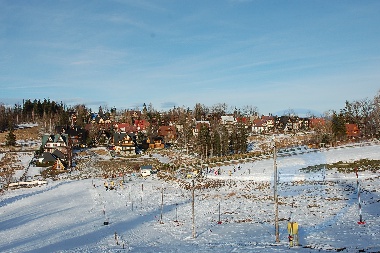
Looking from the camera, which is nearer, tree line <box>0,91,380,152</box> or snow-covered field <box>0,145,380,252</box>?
snow-covered field <box>0,145,380,252</box>

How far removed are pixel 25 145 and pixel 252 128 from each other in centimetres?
7079

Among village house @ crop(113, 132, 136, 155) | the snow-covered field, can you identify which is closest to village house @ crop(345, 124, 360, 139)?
the snow-covered field

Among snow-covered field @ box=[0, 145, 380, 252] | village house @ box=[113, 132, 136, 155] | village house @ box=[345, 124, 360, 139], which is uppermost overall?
village house @ box=[345, 124, 360, 139]

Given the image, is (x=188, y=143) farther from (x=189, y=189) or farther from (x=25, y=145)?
(x=189, y=189)

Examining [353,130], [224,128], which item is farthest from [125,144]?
[353,130]

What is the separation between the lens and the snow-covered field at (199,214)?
2095cm

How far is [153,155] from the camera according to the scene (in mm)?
77938

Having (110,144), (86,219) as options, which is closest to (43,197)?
(86,219)

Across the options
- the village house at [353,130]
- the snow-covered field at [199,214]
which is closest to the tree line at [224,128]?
the village house at [353,130]

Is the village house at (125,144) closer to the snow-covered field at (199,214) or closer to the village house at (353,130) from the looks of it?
the snow-covered field at (199,214)

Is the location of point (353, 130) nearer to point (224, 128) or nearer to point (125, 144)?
point (224, 128)

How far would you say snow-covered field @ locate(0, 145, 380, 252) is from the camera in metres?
21.0

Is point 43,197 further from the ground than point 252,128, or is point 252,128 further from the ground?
point 252,128

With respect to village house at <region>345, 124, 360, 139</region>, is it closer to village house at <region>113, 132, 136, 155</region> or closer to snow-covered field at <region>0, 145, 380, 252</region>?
snow-covered field at <region>0, 145, 380, 252</region>
